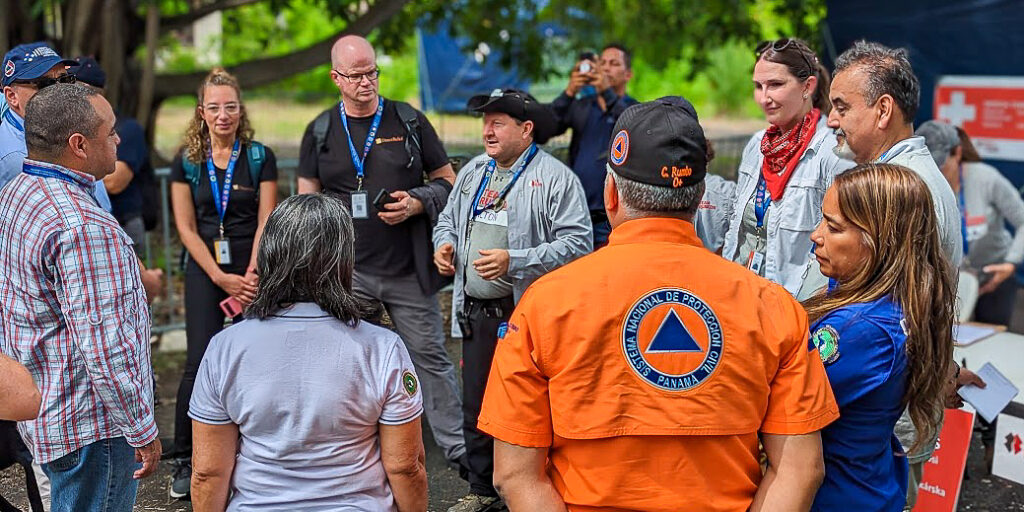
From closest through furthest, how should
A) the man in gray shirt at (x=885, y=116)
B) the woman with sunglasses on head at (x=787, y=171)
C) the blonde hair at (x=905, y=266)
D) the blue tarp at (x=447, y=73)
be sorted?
1. the blonde hair at (x=905, y=266)
2. the man in gray shirt at (x=885, y=116)
3. the woman with sunglasses on head at (x=787, y=171)
4. the blue tarp at (x=447, y=73)

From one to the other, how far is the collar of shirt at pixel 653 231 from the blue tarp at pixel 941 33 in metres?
7.78

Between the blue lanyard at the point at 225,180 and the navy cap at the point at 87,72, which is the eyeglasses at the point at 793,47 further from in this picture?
the navy cap at the point at 87,72

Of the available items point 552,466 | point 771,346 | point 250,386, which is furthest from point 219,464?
point 771,346

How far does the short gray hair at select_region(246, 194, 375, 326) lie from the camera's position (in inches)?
104

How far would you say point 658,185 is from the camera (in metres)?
2.19

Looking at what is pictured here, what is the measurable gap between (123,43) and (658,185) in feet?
32.8

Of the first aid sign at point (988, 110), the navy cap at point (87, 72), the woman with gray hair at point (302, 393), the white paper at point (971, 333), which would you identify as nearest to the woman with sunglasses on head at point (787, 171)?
the woman with gray hair at point (302, 393)

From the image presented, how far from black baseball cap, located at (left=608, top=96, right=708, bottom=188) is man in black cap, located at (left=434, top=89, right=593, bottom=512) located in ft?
6.98

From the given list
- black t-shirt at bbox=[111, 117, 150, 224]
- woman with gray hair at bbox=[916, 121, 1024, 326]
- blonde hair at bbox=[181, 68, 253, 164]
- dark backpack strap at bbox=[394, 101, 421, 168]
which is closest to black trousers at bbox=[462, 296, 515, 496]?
dark backpack strap at bbox=[394, 101, 421, 168]

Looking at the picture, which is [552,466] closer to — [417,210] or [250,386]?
[250,386]

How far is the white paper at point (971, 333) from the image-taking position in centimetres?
552

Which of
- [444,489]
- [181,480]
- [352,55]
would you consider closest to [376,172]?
[352,55]

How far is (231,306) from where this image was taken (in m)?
4.93

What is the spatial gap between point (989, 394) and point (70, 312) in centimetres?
359
